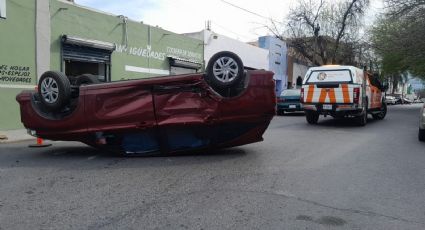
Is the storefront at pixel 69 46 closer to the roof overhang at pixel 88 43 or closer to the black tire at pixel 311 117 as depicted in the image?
the roof overhang at pixel 88 43

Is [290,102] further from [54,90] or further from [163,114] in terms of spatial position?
[54,90]

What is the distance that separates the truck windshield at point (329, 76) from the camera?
13233 millimetres

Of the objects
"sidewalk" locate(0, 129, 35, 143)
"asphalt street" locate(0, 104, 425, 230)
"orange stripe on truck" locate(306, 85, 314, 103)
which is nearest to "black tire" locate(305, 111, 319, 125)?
"orange stripe on truck" locate(306, 85, 314, 103)

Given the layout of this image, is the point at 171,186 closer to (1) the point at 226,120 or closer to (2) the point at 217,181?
(2) the point at 217,181

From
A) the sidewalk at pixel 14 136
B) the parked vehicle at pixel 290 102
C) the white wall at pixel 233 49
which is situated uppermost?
the white wall at pixel 233 49

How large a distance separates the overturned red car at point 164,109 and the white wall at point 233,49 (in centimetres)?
1613

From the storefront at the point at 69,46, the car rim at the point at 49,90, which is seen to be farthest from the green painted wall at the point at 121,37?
the car rim at the point at 49,90

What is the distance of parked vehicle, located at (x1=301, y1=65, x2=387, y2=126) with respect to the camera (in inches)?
512

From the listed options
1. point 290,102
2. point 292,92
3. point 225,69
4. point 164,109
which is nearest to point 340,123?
point 290,102

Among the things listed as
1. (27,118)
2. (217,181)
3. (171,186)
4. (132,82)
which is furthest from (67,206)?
(27,118)

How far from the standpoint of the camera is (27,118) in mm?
7582

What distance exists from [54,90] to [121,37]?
10132 mm

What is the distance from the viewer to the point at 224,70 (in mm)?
7148

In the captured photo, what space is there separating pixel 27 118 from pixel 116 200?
12.7 ft
